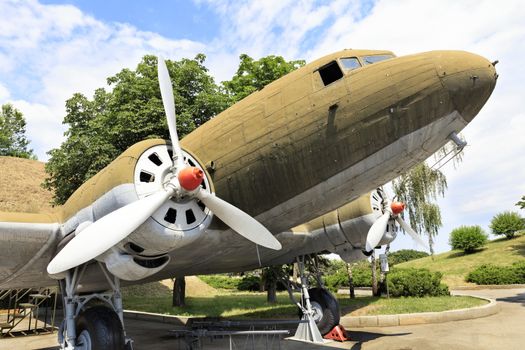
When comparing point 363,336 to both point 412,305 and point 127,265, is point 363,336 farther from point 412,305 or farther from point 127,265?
point 127,265

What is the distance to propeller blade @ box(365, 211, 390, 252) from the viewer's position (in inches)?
469

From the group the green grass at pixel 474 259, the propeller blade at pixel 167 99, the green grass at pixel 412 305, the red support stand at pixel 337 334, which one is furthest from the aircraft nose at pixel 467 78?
the green grass at pixel 474 259

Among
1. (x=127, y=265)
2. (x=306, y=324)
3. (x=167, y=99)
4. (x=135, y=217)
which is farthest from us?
(x=306, y=324)

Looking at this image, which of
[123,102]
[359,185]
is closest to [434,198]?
[123,102]

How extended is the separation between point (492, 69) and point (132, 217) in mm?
6923

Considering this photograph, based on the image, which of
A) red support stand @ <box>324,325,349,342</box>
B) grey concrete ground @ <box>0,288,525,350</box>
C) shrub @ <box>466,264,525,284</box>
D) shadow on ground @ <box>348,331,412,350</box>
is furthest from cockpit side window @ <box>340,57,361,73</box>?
shrub @ <box>466,264,525,284</box>

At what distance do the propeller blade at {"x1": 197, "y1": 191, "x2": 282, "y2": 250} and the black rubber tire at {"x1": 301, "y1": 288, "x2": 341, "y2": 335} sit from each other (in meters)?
6.25

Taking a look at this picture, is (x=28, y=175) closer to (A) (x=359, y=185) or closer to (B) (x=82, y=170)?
(B) (x=82, y=170)

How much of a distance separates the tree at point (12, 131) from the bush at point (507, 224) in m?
81.2

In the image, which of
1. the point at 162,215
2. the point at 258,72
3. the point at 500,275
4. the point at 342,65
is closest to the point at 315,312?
the point at 162,215

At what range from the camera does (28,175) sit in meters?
59.0

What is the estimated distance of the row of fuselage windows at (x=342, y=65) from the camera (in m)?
8.50

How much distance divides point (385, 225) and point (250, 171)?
540cm

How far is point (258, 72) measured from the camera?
27.2m
